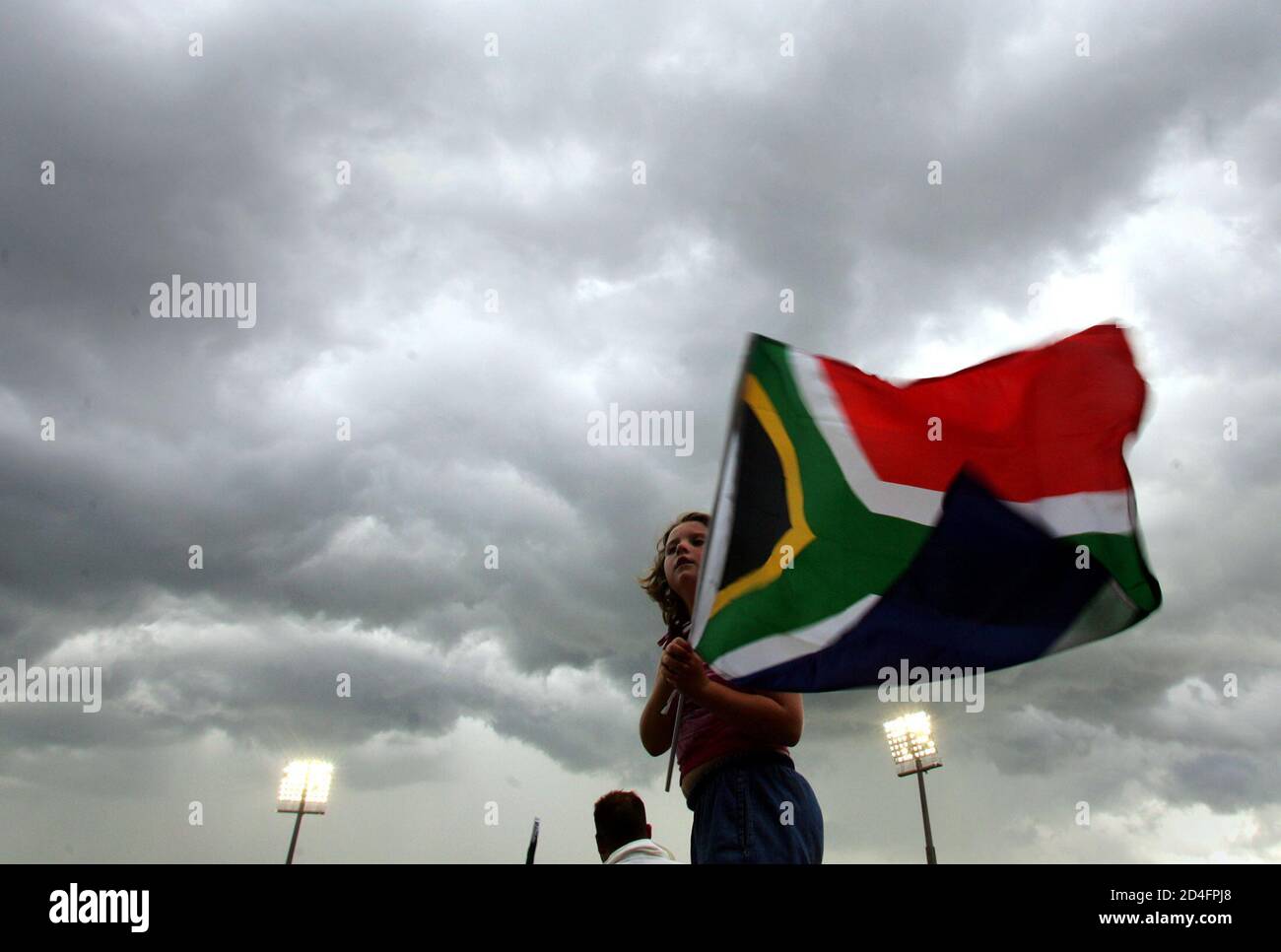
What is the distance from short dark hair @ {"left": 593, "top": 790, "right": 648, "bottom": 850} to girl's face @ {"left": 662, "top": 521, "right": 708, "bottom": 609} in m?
0.99

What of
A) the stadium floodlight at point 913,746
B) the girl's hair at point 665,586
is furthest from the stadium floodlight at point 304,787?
the girl's hair at point 665,586

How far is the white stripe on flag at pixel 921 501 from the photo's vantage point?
4883 millimetres

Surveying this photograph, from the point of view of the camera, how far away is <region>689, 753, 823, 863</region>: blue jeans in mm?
3412

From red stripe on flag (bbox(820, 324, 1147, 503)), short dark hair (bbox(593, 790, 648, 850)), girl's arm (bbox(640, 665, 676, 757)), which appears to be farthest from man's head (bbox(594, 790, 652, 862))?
red stripe on flag (bbox(820, 324, 1147, 503))

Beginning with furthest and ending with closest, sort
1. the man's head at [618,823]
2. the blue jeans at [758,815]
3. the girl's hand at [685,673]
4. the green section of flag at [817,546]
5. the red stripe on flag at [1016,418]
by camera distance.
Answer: the red stripe on flag at [1016,418] → the green section of flag at [817,546] → the man's head at [618,823] → the girl's hand at [685,673] → the blue jeans at [758,815]

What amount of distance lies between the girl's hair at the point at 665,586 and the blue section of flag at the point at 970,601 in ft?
2.20

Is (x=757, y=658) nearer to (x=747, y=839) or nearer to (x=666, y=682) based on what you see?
(x=666, y=682)

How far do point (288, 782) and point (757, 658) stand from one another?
35027mm

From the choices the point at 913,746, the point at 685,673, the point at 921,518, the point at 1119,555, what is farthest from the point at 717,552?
the point at 913,746

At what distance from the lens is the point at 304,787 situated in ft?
112

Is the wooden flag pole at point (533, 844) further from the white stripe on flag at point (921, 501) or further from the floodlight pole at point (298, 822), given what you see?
the floodlight pole at point (298, 822)
